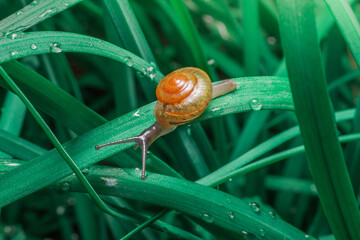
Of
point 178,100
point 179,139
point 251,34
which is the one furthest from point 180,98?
point 251,34

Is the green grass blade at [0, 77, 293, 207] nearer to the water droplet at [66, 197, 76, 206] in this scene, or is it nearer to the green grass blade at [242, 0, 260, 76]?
the green grass blade at [242, 0, 260, 76]

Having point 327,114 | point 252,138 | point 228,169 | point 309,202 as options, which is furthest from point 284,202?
point 327,114

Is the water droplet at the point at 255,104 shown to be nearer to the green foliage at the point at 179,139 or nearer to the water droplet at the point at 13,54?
the green foliage at the point at 179,139

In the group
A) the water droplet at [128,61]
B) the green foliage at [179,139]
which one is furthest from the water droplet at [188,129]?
the water droplet at [128,61]

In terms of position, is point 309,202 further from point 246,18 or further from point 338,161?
point 338,161

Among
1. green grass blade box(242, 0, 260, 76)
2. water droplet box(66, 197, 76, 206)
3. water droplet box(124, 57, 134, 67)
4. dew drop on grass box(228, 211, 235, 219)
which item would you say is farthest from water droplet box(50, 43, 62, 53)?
water droplet box(66, 197, 76, 206)

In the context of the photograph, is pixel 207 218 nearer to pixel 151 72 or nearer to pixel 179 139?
pixel 179 139
